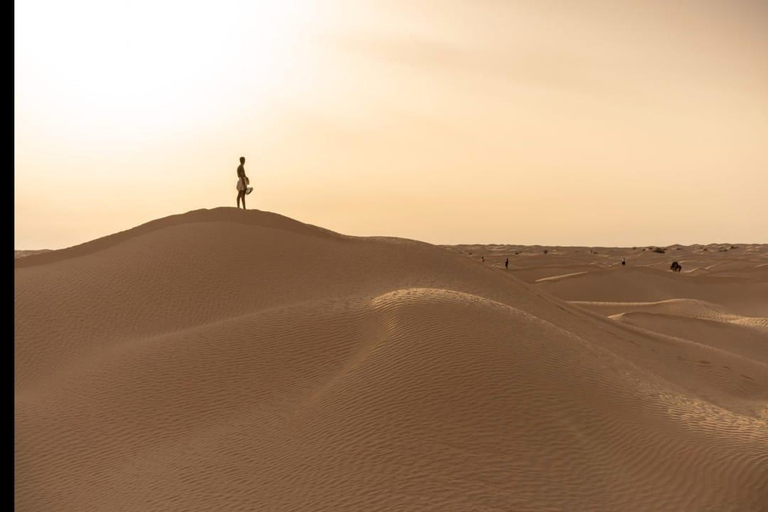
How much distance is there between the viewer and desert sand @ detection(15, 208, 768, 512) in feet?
35.3

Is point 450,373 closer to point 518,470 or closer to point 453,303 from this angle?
point 518,470

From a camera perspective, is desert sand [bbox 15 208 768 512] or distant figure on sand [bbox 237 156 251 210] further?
distant figure on sand [bbox 237 156 251 210]

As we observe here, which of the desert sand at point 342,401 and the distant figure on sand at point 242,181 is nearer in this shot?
the desert sand at point 342,401

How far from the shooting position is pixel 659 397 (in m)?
16.0

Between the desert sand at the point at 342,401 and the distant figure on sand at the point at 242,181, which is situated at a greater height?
the distant figure on sand at the point at 242,181

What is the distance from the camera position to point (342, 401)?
1313 centimetres

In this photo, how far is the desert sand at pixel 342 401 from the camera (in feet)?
35.3

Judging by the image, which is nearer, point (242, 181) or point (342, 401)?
point (342, 401)

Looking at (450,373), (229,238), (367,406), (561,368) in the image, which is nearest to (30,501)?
(367,406)

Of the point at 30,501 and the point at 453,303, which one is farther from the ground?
the point at 453,303

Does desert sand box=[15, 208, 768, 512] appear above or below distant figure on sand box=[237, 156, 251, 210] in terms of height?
below

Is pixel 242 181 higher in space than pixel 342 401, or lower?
higher

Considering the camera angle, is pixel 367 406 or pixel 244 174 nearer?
pixel 367 406

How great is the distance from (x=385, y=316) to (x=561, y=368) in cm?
453
